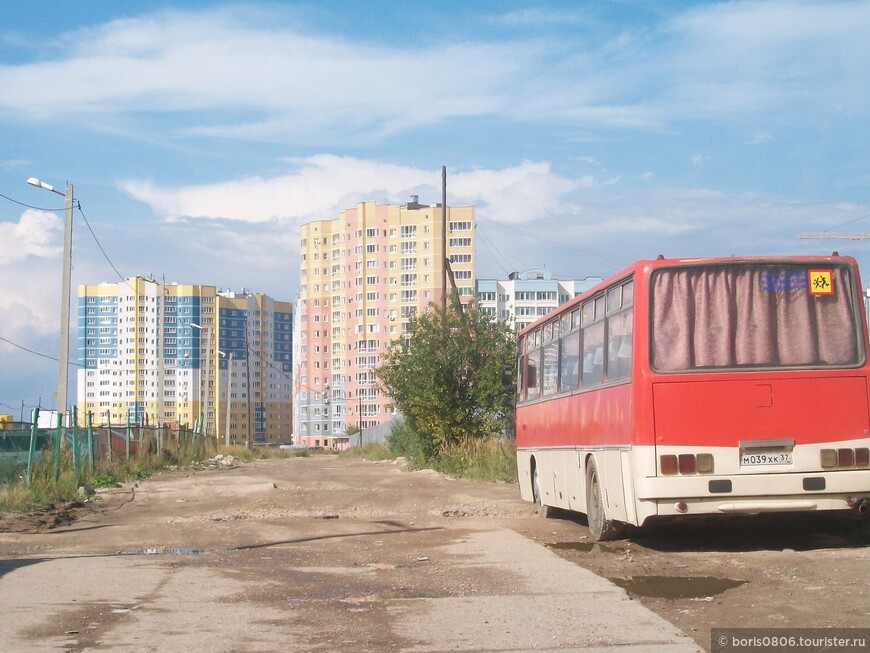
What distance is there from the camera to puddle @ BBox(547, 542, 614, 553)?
1200cm

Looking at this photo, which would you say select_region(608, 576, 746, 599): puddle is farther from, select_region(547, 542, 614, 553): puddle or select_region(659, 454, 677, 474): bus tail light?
select_region(547, 542, 614, 553): puddle

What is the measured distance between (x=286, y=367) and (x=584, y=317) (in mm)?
141373

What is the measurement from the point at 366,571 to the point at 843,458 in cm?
481

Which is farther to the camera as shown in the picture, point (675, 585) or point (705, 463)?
point (705, 463)

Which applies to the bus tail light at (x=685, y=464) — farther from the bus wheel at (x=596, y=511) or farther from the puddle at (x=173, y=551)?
the puddle at (x=173, y=551)

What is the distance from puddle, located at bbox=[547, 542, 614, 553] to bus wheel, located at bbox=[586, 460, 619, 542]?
138 mm

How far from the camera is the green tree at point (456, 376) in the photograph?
32812mm

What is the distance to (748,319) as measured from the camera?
10.8 metres

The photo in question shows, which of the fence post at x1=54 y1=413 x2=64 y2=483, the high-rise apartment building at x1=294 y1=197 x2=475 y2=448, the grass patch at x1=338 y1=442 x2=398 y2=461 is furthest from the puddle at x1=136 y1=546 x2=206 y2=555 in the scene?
the high-rise apartment building at x1=294 y1=197 x2=475 y2=448

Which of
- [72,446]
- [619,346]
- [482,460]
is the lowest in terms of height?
A: [482,460]

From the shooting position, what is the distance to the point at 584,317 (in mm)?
13281

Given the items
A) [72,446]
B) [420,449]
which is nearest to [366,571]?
[72,446]

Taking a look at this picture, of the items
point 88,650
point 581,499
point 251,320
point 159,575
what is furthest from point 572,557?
point 251,320

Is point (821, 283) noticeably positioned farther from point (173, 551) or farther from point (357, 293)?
point (357, 293)
